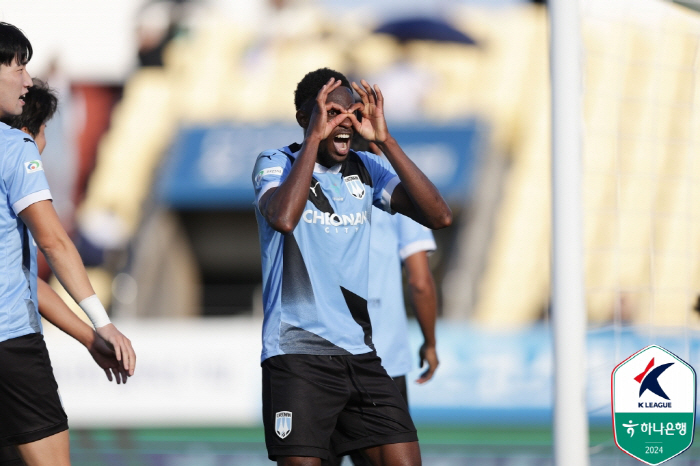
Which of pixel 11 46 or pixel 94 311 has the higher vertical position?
pixel 11 46

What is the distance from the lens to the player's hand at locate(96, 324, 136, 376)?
288 cm

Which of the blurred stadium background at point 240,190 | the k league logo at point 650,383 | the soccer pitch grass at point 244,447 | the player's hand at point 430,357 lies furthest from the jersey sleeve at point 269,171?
the blurred stadium background at point 240,190

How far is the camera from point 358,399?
3.14 m

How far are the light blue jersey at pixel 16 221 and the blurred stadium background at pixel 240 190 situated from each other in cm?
570

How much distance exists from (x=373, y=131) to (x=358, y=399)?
2.98 ft

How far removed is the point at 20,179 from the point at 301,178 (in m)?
0.85

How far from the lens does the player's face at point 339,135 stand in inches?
121

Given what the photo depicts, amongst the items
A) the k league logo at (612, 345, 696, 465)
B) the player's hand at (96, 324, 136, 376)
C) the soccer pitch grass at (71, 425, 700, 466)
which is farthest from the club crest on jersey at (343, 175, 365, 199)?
the soccer pitch grass at (71, 425, 700, 466)

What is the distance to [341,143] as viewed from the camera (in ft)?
10.3

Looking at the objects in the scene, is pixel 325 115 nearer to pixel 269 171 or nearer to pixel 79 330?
pixel 269 171

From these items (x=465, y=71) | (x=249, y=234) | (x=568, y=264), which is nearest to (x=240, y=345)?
(x=249, y=234)

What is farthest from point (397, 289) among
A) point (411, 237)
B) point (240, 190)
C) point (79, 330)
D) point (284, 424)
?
point (240, 190)

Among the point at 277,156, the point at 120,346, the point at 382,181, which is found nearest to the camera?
the point at 120,346

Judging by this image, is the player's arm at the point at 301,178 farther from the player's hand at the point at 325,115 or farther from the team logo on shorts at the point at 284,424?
the team logo on shorts at the point at 284,424
